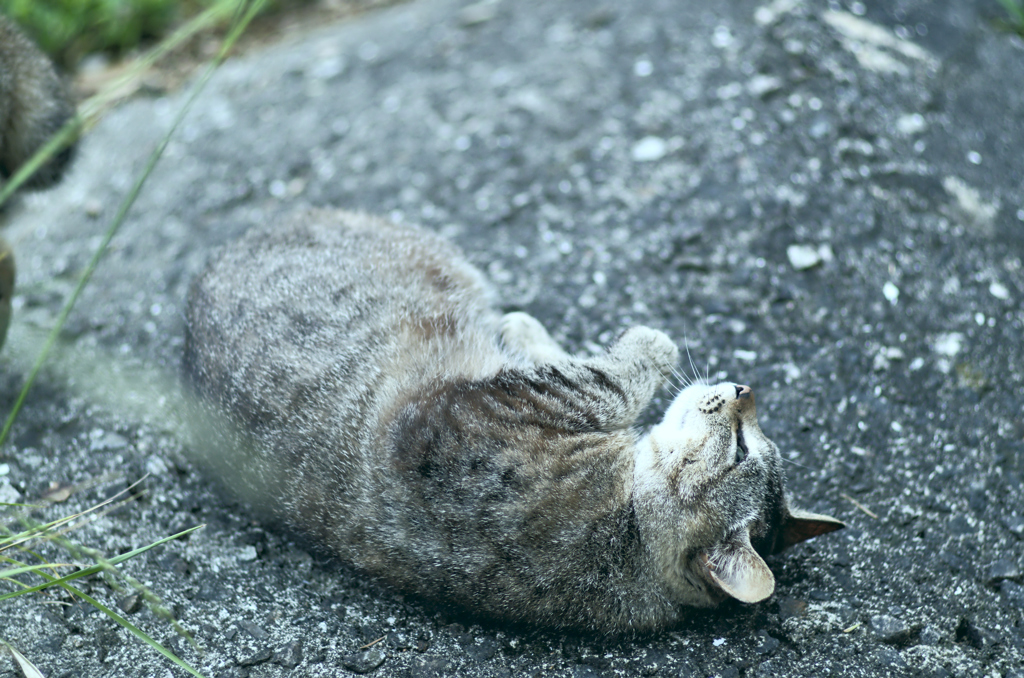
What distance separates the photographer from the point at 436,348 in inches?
131

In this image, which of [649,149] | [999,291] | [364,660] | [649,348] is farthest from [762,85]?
[364,660]

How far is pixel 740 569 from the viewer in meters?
2.68

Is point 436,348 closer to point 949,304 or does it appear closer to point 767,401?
point 767,401

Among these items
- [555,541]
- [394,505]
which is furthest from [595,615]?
[394,505]

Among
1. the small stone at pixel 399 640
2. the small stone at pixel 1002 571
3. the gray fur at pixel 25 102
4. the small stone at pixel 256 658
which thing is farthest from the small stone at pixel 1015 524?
the gray fur at pixel 25 102

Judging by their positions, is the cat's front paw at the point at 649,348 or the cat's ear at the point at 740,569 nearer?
the cat's ear at the point at 740,569

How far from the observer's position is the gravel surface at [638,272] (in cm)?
280

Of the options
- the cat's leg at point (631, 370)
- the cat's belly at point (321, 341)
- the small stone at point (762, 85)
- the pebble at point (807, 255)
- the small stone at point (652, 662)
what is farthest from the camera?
the small stone at point (762, 85)

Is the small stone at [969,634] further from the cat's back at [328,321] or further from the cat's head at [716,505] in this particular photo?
the cat's back at [328,321]

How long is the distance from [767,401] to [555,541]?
129 centimetres

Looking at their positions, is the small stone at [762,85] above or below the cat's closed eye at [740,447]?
above

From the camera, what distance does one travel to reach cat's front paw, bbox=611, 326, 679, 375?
3248 millimetres

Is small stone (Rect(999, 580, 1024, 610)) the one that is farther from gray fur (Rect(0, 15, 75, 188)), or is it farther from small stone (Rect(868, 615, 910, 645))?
gray fur (Rect(0, 15, 75, 188))

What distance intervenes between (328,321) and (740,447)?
5.59 feet
